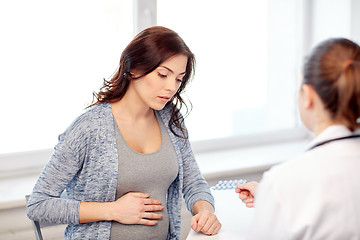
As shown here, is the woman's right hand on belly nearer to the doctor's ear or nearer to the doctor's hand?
the doctor's hand

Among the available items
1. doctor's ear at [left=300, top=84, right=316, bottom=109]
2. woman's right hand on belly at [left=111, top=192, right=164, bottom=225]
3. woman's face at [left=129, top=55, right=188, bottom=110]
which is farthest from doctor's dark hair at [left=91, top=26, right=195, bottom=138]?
doctor's ear at [left=300, top=84, right=316, bottom=109]

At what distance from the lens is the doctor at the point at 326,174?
3.21 ft

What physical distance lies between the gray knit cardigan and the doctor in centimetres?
68

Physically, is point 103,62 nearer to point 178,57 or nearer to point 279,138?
point 178,57

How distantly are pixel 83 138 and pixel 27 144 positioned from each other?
84cm

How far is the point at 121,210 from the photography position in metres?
1.55

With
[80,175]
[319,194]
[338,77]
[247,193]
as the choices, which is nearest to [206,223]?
[247,193]

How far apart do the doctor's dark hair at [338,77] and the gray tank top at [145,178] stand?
0.74m

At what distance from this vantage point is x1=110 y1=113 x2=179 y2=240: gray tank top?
160 cm

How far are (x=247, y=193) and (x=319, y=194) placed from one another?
0.63 m

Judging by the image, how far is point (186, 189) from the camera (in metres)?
1.78

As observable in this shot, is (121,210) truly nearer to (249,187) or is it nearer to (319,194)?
(249,187)

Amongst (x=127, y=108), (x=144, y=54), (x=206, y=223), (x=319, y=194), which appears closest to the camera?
(x=319, y=194)

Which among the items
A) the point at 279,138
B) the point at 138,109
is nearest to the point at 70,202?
the point at 138,109
